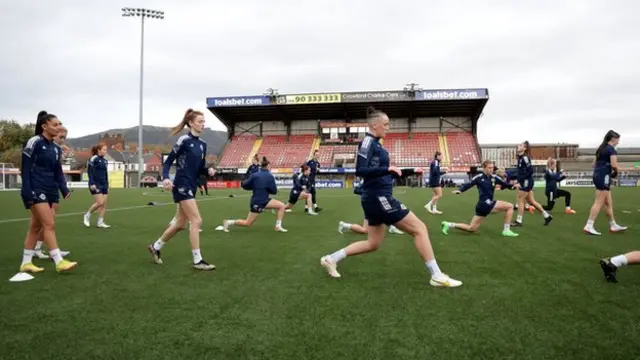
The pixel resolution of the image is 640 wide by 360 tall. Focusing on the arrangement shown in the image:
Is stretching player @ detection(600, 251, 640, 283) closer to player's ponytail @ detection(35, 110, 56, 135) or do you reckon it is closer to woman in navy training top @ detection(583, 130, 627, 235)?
woman in navy training top @ detection(583, 130, 627, 235)

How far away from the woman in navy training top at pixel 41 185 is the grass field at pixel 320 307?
12.0 inches

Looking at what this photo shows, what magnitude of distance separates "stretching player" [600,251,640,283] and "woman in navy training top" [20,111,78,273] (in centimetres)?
642

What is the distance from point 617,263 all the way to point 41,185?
23.1 ft

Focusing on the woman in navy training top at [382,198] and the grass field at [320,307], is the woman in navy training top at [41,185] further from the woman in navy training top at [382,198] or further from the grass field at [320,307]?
the woman in navy training top at [382,198]

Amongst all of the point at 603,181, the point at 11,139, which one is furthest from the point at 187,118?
the point at 11,139

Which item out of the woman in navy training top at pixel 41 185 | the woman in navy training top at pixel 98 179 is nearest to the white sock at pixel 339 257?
the woman in navy training top at pixel 41 185

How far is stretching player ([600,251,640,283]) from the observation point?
188 inches

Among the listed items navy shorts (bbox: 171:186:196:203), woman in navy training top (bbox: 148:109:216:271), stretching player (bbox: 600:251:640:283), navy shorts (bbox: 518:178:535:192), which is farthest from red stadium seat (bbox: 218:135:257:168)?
stretching player (bbox: 600:251:640:283)

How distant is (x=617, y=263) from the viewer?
190 inches

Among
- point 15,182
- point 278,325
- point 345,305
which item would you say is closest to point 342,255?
point 345,305

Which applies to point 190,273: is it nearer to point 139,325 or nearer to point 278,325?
point 139,325

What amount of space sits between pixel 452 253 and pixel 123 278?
4.86 metres

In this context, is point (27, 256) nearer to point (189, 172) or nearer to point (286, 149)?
point (189, 172)

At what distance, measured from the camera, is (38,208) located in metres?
5.56
